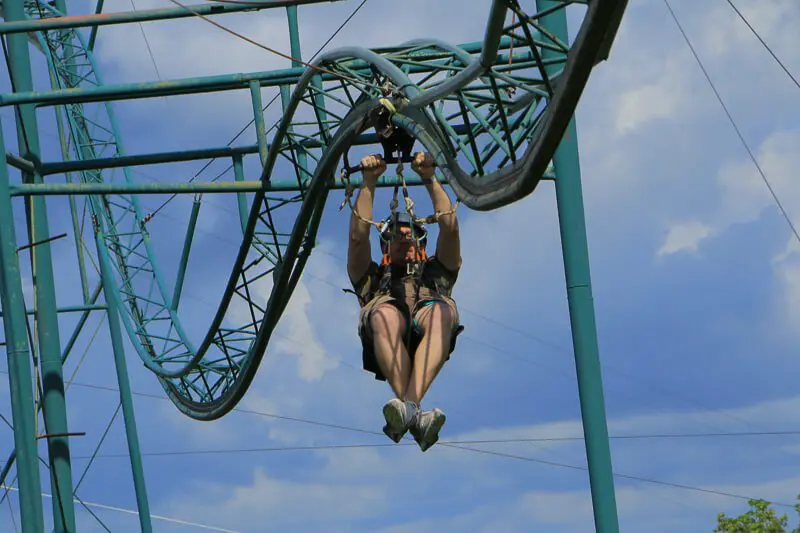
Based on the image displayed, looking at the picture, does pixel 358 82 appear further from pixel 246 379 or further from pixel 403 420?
pixel 246 379

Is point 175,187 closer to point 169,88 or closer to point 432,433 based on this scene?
point 169,88

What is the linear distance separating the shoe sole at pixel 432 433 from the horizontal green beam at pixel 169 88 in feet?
15.1

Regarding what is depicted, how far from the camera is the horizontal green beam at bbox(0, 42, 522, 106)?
14078mm

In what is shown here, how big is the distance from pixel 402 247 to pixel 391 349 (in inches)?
29.6

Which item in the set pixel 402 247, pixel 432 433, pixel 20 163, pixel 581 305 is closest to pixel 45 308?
pixel 20 163

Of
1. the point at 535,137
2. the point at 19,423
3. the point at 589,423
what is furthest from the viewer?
the point at 19,423

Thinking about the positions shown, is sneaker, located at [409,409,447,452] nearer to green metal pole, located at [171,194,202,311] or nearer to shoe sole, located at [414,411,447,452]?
shoe sole, located at [414,411,447,452]

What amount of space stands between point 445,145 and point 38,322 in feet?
24.2

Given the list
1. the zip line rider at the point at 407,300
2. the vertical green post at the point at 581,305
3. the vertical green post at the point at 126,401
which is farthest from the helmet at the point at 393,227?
the vertical green post at the point at 126,401

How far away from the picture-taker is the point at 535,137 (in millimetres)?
8539

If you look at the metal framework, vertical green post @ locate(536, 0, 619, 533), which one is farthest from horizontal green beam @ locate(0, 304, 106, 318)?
vertical green post @ locate(536, 0, 619, 533)

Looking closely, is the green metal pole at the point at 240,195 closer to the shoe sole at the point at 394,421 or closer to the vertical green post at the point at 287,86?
the vertical green post at the point at 287,86

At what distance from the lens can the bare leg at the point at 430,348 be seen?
1023cm

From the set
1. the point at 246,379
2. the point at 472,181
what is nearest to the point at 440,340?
the point at 472,181
